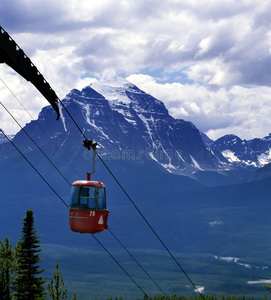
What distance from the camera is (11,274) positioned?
298 feet

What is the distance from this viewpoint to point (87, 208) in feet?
94.0

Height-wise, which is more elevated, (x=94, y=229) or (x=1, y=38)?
(x=1, y=38)

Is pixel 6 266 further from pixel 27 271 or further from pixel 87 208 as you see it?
pixel 87 208

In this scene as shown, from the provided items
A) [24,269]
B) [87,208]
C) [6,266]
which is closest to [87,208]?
[87,208]

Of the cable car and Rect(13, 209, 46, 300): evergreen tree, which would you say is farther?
Answer: Rect(13, 209, 46, 300): evergreen tree

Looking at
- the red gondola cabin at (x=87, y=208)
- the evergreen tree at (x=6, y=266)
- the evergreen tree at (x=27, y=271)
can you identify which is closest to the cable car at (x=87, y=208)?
the red gondola cabin at (x=87, y=208)

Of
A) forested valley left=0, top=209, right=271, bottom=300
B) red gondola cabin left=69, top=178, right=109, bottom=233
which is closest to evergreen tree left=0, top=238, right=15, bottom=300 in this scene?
forested valley left=0, top=209, right=271, bottom=300

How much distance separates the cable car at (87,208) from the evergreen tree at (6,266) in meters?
62.7

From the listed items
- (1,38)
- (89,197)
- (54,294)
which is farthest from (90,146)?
(54,294)

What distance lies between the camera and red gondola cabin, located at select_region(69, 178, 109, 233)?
2819 cm

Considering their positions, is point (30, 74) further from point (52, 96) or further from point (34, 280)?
point (34, 280)

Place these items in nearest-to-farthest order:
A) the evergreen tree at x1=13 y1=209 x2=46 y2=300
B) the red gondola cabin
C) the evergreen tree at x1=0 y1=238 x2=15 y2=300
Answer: the red gondola cabin < the evergreen tree at x1=13 y1=209 x2=46 y2=300 < the evergreen tree at x1=0 y1=238 x2=15 y2=300

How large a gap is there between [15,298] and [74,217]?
67.5 m

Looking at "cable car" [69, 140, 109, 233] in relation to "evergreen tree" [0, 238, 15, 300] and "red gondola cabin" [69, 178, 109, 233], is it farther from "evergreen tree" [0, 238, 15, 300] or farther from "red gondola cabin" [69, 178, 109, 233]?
"evergreen tree" [0, 238, 15, 300]
